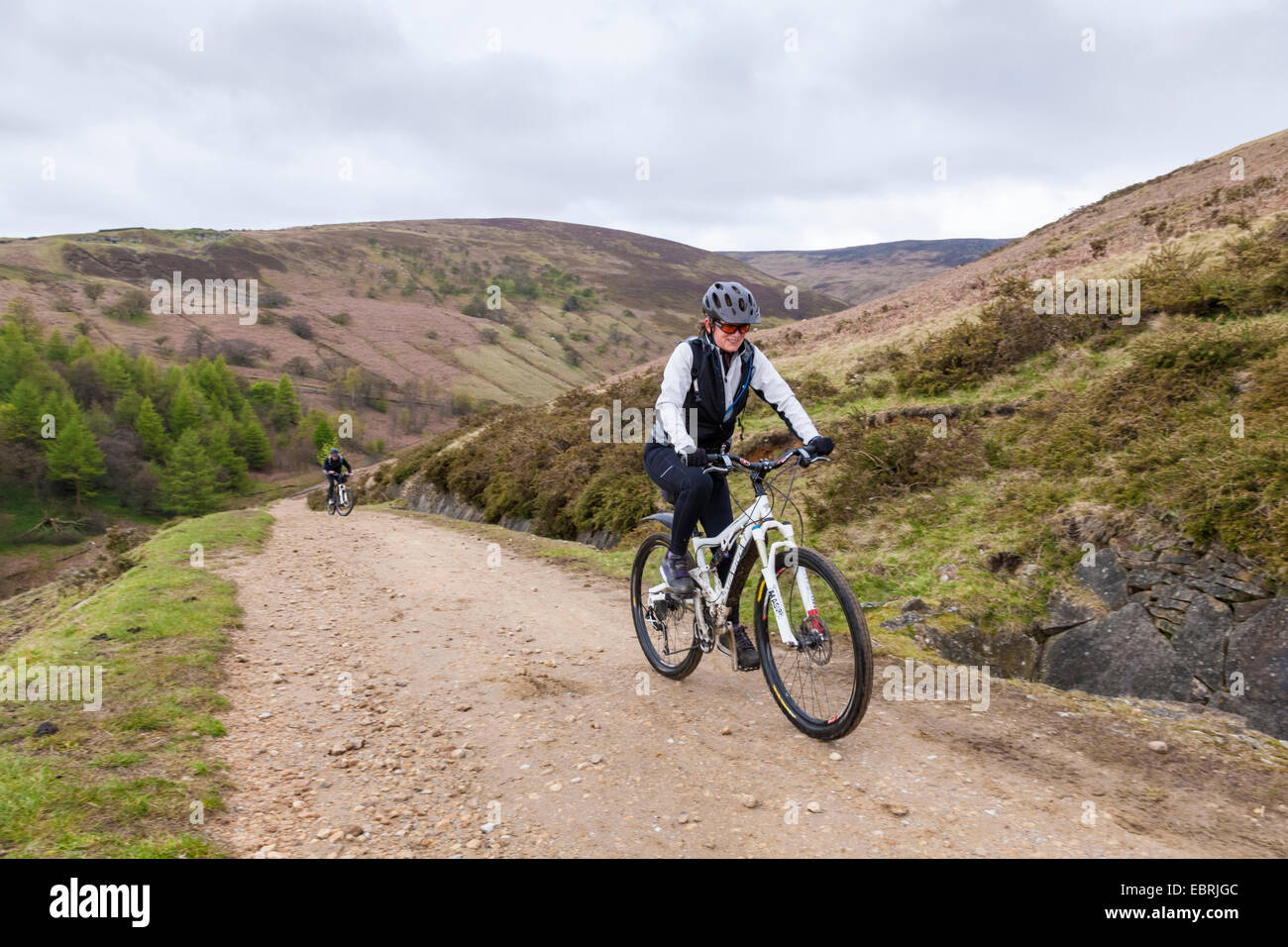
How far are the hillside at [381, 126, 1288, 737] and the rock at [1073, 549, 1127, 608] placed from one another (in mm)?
20

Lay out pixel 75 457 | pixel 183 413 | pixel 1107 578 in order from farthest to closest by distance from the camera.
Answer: pixel 183 413, pixel 75 457, pixel 1107 578

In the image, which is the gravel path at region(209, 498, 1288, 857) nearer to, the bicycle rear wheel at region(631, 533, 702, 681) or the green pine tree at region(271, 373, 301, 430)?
the bicycle rear wheel at region(631, 533, 702, 681)

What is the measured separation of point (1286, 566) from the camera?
5.32 metres

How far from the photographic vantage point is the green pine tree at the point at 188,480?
75.1m

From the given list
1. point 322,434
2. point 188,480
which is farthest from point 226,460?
point 322,434

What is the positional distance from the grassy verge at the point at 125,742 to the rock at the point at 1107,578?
7517mm

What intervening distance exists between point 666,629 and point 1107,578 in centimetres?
445

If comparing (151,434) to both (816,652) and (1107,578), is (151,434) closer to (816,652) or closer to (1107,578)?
(816,652)

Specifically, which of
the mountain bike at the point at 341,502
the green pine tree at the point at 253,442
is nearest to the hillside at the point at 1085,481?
the mountain bike at the point at 341,502

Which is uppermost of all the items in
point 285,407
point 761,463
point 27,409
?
point 285,407

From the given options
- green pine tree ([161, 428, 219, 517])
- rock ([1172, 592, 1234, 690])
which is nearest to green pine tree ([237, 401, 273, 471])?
green pine tree ([161, 428, 219, 517])

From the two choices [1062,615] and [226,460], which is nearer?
[1062,615]

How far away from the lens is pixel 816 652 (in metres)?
4.74
